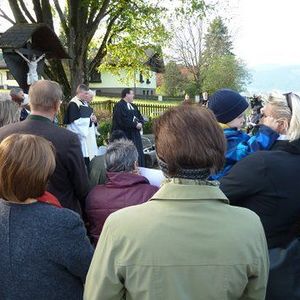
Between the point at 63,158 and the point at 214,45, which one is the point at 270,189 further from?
the point at 214,45

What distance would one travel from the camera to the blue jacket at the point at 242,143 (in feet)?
9.78

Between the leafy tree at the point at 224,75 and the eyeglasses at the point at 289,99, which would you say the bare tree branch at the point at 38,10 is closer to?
the eyeglasses at the point at 289,99

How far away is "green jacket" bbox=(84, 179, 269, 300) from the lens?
153cm

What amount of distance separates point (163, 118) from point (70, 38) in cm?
1355

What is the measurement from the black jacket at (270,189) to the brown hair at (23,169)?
3.20 feet

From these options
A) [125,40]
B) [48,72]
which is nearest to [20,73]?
[48,72]

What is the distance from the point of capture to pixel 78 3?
14.2 metres

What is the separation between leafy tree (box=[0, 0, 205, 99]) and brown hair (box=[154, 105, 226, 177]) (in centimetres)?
1231

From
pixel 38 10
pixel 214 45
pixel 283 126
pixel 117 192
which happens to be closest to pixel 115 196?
pixel 117 192

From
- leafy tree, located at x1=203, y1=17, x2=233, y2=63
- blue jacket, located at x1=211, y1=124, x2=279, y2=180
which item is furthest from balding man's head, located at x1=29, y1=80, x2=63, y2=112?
leafy tree, located at x1=203, y1=17, x2=233, y2=63

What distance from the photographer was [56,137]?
10.8ft

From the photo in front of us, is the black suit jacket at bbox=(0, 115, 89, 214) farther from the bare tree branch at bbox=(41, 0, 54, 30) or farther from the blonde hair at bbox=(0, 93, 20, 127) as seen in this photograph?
the bare tree branch at bbox=(41, 0, 54, 30)

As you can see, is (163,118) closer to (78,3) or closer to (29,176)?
(29,176)

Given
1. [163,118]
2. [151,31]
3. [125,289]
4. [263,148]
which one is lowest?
[125,289]
